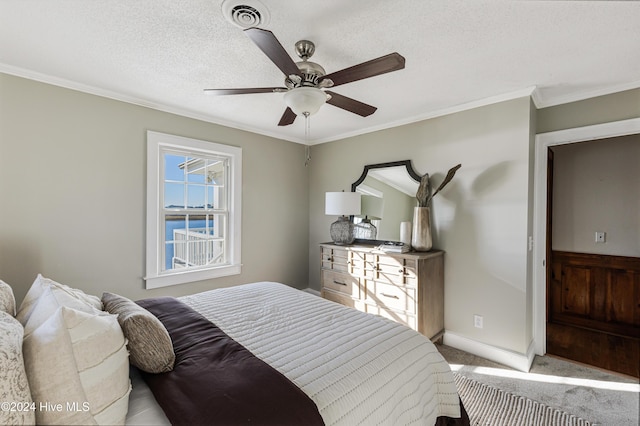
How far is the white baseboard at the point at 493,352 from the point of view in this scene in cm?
242

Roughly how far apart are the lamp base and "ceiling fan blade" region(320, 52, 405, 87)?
206cm

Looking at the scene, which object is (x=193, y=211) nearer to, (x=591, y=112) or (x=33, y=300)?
(x=33, y=300)

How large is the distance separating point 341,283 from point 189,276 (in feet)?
5.65

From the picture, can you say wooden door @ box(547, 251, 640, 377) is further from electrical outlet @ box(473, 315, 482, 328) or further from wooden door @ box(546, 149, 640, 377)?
electrical outlet @ box(473, 315, 482, 328)

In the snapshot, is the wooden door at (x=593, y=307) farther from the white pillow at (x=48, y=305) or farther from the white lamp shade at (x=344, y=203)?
the white pillow at (x=48, y=305)

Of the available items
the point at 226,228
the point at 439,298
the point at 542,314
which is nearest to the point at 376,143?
the point at 439,298

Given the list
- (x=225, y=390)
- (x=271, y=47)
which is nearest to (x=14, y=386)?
(x=225, y=390)

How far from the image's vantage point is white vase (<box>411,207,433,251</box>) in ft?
9.30

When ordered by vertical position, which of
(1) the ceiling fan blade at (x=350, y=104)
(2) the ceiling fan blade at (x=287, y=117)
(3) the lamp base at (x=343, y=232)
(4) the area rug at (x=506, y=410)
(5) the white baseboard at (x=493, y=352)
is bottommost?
(4) the area rug at (x=506, y=410)

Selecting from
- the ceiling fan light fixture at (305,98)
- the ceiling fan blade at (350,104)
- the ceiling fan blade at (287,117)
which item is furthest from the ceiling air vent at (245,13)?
the ceiling fan blade at (287,117)

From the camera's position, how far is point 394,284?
2793 millimetres

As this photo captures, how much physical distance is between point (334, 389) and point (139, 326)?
821 millimetres

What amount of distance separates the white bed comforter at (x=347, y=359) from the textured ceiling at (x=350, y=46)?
1.73 m

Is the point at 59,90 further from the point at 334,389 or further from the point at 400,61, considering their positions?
the point at 334,389
